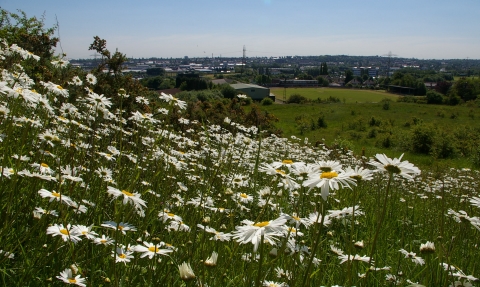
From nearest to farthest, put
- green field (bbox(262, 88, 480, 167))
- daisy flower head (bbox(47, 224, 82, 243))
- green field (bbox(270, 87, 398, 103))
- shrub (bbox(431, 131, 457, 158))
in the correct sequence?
1. daisy flower head (bbox(47, 224, 82, 243))
2. shrub (bbox(431, 131, 457, 158))
3. green field (bbox(262, 88, 480, 167))
4. green field (bbox(270, 87, 398, 103))

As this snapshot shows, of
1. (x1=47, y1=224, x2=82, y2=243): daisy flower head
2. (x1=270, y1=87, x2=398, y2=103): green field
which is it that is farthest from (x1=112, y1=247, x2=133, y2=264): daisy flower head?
(x1=270, y1=87, x2=398, y2=103): green field

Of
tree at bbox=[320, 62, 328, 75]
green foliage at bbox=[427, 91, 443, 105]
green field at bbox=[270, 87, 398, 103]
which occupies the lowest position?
green field at bbox=[270, 87, 398, 103]

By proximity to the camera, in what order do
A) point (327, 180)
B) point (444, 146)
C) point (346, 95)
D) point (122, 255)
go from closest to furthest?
point (327, 180) → point (122, 255) → point (444, 146) → point (346, 95)

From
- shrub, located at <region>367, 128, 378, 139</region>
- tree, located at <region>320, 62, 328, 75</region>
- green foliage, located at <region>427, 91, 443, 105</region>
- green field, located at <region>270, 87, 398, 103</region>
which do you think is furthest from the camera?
tree, located at <region>320, 62, 328, 75</region>

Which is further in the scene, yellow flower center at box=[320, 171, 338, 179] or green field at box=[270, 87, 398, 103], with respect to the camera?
green field at box=[270, 87, 398, 103]

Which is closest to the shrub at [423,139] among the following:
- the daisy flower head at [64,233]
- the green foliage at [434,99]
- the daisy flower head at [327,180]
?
the daisy flower head at [327,180]

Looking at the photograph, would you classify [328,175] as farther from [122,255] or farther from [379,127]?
[379,127]

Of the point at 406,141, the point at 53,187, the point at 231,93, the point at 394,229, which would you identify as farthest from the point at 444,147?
the point at 231,93

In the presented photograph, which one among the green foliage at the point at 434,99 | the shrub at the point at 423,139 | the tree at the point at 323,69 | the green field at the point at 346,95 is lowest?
the green field at the point at 346,95

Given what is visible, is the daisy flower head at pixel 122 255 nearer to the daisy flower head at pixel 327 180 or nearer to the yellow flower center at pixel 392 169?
the daisy flower head at pixel 327 180

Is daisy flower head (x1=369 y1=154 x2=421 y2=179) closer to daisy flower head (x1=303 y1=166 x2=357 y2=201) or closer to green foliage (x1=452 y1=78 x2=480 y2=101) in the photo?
daisy flower head (x1=303 y1=166 x2=357 y2=201)

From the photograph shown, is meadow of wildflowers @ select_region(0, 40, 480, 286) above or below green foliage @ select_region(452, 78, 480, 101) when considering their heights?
above

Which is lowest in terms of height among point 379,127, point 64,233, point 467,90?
point 379,127

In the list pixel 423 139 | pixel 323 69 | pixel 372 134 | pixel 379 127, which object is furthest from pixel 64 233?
pixel 323 69
